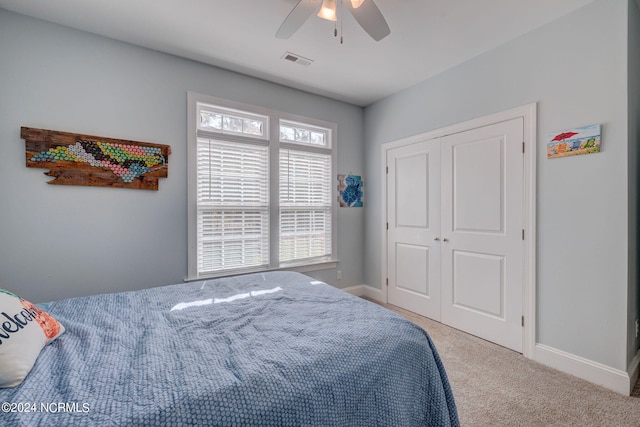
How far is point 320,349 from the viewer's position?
1.13 metres

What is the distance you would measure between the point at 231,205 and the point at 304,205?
0.91 meters

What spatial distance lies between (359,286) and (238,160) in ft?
7.79

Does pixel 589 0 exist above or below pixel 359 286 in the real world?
above

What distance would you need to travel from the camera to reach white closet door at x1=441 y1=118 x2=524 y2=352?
252cm

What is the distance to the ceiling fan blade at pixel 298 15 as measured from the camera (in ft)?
5.38

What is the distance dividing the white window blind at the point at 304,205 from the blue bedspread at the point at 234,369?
1.82 metres

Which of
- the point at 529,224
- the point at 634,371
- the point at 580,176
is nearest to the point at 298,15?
the point at 580,176

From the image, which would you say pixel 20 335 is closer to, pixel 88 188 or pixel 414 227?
pixel 88 188

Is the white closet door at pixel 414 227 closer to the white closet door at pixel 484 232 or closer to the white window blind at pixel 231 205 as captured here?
the white closet door at pixel 484 232

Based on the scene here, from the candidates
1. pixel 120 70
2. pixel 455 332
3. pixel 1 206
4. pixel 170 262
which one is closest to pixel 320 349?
pixel 170 262

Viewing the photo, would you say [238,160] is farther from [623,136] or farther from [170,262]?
[623,136]

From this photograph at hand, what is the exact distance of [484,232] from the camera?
9.01ft

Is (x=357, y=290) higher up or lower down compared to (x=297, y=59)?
lower down
